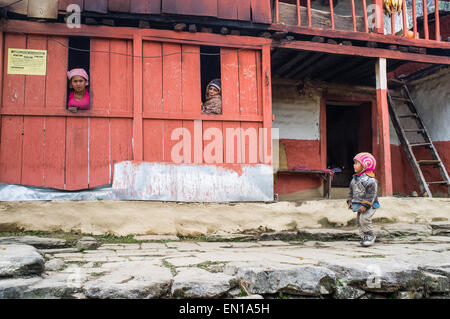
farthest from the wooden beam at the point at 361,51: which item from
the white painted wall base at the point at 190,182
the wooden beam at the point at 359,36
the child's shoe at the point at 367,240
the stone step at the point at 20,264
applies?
the stone step at the point at 20,264

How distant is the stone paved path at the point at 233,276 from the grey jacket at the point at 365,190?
91cm

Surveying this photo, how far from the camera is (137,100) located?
5352mm

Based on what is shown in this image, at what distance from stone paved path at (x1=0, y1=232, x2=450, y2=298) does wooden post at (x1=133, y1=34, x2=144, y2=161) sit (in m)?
1.83

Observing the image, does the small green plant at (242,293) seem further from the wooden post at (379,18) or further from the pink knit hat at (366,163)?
the wooden post at (379,18)

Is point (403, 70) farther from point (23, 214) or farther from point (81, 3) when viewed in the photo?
point (23, 214)

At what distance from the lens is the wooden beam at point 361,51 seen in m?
6.07

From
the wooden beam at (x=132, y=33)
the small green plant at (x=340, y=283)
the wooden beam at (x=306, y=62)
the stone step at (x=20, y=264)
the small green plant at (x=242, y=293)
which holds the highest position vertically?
the wooden beam at (x=306, y=62)

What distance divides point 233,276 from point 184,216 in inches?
100.0

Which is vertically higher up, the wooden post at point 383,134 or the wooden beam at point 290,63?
the wooden beam at point 290,63

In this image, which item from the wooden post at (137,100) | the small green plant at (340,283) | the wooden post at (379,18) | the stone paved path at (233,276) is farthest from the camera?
the wooden post at (379,18)

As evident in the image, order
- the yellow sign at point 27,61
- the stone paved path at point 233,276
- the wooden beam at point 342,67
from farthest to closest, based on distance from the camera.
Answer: the wooden beam at point 342,67, the yellow sign at point 27,61, the stone paved path at point 233,276

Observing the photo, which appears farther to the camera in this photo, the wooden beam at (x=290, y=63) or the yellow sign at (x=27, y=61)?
the wooden beam at (x=290, y=63)

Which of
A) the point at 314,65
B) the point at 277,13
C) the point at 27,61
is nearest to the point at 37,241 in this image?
the point at 27,61
